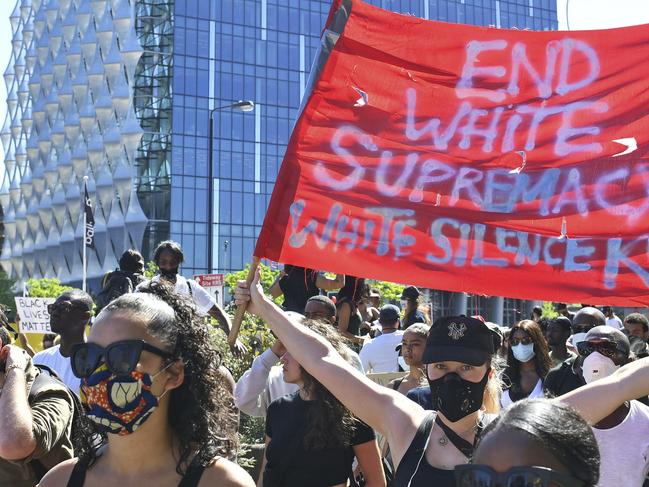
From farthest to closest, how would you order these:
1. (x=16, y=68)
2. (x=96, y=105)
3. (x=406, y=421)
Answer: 1. (x=16, y=68)
2. (x=96, y=105)
3. (x=406, y=421)

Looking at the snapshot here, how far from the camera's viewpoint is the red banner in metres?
4.57

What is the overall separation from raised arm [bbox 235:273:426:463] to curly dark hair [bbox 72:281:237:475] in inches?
29.6

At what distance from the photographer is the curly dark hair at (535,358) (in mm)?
6992

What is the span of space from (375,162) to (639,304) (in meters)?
1.46

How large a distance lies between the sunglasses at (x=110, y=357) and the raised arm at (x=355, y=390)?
1147 mm

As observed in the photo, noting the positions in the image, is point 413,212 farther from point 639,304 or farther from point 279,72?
point 279,72

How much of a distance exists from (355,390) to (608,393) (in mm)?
957

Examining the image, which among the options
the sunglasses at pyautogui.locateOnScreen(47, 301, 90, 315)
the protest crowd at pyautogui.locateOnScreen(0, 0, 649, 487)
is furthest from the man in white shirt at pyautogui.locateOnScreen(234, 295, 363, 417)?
the sunglasses at pyautogui.locateOnScreen(47, 301, 90, 315)

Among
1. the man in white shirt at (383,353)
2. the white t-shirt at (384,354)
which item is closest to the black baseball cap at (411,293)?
the man in white shirt at (383,353)

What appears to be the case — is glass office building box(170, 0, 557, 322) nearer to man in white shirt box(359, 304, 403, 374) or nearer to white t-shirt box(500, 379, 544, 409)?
man in white shirt box(359, 304, 403, 374)

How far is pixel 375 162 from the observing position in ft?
15.9

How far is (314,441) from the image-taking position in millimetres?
4648

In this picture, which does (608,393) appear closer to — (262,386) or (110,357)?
(110,357)

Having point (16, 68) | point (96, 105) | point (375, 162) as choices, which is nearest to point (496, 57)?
point (375, 162)
